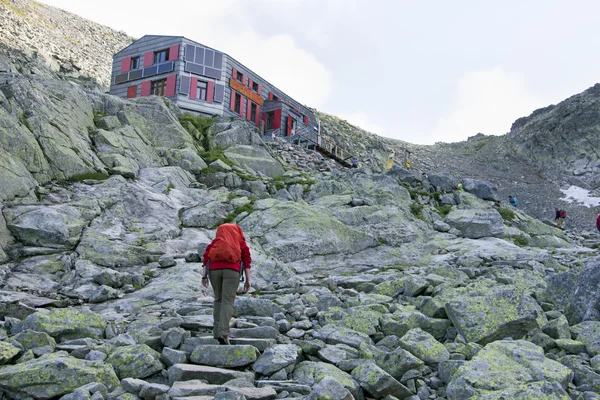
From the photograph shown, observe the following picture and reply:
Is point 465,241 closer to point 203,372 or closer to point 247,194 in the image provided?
point 247,194

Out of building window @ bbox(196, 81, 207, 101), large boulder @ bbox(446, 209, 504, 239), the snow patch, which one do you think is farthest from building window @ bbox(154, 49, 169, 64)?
the snow patch

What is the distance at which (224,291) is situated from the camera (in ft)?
26.8

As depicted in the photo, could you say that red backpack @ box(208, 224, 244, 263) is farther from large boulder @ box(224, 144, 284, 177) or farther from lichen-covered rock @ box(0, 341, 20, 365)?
large boulder @ box(224, 144, 284, 177)

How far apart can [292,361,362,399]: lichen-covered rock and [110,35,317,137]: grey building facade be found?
37215 mm

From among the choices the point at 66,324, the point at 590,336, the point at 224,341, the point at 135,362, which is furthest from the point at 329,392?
the point at 590,336

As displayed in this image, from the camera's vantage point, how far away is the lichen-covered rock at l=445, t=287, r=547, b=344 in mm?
8992

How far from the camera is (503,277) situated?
45.0 feet

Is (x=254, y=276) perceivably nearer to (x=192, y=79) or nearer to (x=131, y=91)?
(x=192, y=79)

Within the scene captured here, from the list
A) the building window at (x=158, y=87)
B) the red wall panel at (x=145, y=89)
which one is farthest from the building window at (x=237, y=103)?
the red wall panel at (x=145, y=89)

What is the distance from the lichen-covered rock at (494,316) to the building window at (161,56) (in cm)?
4110

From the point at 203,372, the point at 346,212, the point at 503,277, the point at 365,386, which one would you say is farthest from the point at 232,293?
the point at 346,212

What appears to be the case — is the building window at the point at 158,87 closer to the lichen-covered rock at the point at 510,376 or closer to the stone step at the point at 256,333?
the stone step at the point at 256,333

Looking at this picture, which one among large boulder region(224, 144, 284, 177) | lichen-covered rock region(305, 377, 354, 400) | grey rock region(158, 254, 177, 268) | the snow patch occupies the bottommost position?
lichen-covered rock region(305, 377, 354, 400)

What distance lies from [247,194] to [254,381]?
18.2m
